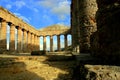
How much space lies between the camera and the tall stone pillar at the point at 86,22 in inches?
599

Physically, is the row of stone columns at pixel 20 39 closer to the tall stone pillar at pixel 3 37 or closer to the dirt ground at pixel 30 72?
the tall stone pillar at pixel 3 37

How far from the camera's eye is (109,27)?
6.95 m

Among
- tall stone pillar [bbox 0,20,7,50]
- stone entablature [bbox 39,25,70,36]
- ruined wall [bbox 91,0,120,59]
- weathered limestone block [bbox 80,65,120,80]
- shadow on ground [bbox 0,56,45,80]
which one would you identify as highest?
stone entablature [bbox 39,25,70,36]

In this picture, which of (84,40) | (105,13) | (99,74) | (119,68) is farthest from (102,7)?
(84,40)

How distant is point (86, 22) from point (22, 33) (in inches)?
1219

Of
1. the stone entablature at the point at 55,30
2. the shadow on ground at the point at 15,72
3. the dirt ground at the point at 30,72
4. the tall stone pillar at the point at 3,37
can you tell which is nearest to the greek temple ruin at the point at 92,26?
the tall stone pillar at the point at 3,37

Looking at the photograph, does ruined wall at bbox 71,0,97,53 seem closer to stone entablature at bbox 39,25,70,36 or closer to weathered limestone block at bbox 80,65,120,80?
weathered limestone block at bbox 80,65,120,80

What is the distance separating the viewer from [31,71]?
8781 mm

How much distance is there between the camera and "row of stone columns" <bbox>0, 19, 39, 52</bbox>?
33919mm

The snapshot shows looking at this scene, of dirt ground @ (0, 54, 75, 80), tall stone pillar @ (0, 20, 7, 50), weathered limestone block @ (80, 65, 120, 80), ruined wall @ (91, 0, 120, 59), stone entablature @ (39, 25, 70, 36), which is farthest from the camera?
stone entablature @ (39, 25, 70, 36)

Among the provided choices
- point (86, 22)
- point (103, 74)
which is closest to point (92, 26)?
point (86, 22)

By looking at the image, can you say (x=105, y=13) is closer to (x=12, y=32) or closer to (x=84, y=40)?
(x=84, y=40)

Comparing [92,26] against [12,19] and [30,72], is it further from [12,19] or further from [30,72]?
[12,19]

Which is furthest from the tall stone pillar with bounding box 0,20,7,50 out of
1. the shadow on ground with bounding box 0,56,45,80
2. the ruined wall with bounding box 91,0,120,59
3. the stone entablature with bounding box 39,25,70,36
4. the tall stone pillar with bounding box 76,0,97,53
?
the ruined wall with bounding box 91,0,120,59
